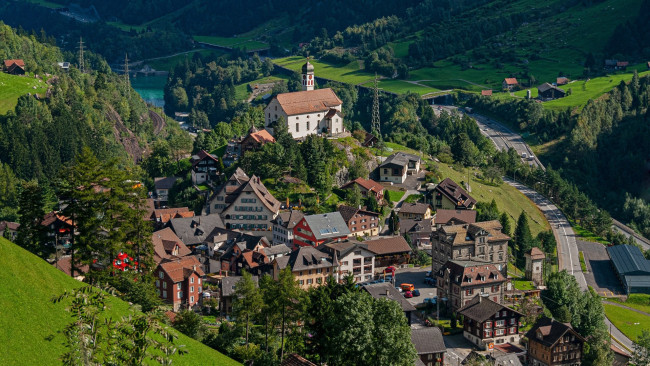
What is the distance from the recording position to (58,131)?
6230 inches

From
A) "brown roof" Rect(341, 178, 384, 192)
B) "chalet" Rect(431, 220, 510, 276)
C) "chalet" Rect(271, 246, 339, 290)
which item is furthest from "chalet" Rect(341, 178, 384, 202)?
"chalet" Rect(271, 246, 339, 290)

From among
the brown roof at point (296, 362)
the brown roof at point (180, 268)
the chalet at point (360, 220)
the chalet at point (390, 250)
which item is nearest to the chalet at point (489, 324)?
the chalet at point (390, 250)

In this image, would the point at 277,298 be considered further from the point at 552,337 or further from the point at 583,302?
the point at 583,302

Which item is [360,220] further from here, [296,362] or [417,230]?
[296,362]

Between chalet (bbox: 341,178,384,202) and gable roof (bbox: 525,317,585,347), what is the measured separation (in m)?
37.8

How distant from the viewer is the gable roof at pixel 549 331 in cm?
8856

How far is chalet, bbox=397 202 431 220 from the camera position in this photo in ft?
390

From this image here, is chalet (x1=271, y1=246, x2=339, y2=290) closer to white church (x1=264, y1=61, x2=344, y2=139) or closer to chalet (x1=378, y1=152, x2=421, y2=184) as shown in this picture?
chalet (x1=378, y1=152, x2=421, y2=184)

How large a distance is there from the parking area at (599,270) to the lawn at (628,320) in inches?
290

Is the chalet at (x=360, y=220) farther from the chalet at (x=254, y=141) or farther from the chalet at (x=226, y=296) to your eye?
the chalet at (x=226, y=296)

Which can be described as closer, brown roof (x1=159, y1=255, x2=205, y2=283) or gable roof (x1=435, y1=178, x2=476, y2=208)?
brown roof (x1=159, y1=255, x2=205, y2=283)

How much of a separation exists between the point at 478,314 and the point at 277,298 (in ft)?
96.8

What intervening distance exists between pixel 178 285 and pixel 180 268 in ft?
7.66

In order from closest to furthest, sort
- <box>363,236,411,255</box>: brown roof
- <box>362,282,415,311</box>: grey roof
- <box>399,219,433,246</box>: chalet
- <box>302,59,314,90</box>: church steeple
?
<box>362,282,415,311</box>: grey roof
<box>363,236,411,255</box>: brown roof
<box>399,219,433,246</box>: chalet
<box>302,59,314,90</box>: church steeple
